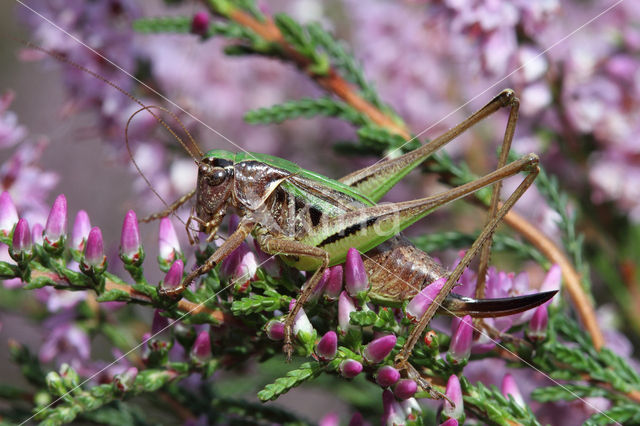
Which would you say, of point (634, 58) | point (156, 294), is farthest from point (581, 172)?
point (156, 294)

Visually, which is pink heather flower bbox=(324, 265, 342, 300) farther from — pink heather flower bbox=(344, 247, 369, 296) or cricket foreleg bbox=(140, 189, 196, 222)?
cricket foreleg bbox=(140, 189, 196, 222)

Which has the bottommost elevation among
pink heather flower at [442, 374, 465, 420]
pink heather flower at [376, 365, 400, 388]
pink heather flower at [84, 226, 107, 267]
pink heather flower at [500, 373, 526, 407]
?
pink heather flower at [500, 373, 526, 407]

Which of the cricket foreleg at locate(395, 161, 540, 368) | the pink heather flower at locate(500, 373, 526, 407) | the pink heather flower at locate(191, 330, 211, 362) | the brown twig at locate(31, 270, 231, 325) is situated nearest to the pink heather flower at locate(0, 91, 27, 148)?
the brown twig at locate(31, 270, 231, 325)

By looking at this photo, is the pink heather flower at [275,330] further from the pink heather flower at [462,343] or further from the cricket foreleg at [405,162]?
the cricket foreleg at [405,162]

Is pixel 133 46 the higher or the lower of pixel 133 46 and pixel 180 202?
the higher

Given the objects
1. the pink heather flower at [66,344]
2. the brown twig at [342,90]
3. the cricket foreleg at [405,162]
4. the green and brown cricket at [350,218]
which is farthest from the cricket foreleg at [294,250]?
the pink heather flower at [66,344]

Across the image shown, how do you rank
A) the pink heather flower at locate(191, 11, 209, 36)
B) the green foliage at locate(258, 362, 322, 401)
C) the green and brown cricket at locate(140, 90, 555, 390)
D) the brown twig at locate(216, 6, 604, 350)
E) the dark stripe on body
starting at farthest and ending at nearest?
1. the pink heather flower at locate(191, 11, 209, 36)
2. the brown twig at locate(216, 6, 604, 350)
3. the dark stripe on body
4. the green and brown cricket at locate(140, 90, 555, 390)
5. the green foliage at locate(258, 362, 322, 401)

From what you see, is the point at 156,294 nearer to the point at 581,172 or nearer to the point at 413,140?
the point at 413,140
